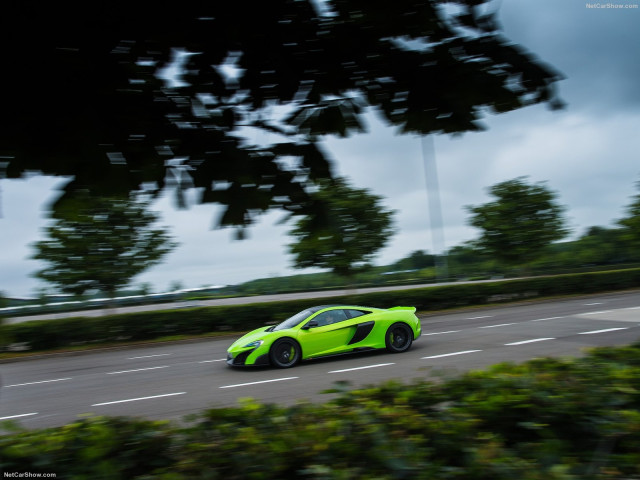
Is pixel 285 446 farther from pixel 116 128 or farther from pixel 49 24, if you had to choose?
pixel 49 24

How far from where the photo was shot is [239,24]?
2959 millimetres

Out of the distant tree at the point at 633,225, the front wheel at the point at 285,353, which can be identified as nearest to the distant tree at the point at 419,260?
the distant tree at the point at 633,225

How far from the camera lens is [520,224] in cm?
2820

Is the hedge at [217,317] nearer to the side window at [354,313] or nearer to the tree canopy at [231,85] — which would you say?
the side window at [354,313]

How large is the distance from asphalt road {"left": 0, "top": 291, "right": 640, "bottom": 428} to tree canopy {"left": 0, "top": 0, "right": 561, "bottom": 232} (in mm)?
1997

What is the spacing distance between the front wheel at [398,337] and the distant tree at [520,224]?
18.5 metres

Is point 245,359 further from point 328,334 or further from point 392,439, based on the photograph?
point 392,439

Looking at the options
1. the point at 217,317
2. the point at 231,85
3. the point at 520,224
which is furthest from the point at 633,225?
the point at 231,85

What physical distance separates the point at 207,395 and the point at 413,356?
457 centimetres

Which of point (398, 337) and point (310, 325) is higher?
point (310, 325)

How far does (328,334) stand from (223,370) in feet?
7.30

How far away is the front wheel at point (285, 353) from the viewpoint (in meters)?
10.4

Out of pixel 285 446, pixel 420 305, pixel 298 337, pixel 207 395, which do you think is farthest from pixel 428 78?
pixel 420 305

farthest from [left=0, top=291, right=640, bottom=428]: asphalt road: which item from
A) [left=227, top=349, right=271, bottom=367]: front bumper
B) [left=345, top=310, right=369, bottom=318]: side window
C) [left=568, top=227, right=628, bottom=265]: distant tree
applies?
[left=568, top=227, right=628, bottom=265]: distant tree
